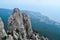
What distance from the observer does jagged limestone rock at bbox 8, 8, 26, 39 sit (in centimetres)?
5984

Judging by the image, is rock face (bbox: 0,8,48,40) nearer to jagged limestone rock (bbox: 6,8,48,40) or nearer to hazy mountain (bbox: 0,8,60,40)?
jagged limestone rock (bbox: 6,8,48,40)

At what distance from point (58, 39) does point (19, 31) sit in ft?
171

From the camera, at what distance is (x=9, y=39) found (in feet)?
158

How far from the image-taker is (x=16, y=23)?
200ft

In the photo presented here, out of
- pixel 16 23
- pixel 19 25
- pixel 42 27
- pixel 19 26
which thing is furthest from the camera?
pixel 42 27

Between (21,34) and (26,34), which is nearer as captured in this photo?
(21,34)

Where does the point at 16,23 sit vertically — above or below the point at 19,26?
above

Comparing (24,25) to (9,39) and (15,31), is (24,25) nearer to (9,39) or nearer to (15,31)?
(15,31)

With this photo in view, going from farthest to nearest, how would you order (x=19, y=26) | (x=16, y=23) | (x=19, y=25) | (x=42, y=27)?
(x=42, y=27), (x=19, y=25), (x=19, y=26), (x=16, y=23)

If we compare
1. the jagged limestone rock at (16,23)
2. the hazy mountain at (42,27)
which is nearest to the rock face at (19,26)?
the jagged limestone rock at (16,23)

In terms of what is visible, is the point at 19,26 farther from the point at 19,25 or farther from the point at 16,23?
the point at 16,23

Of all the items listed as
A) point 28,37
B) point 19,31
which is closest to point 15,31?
point 19,31

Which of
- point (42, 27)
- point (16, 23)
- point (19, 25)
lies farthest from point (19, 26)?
point (42, 27)

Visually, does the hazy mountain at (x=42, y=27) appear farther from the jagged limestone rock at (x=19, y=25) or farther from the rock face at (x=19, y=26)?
the jagged limestone rock at (x=19, y=25)
